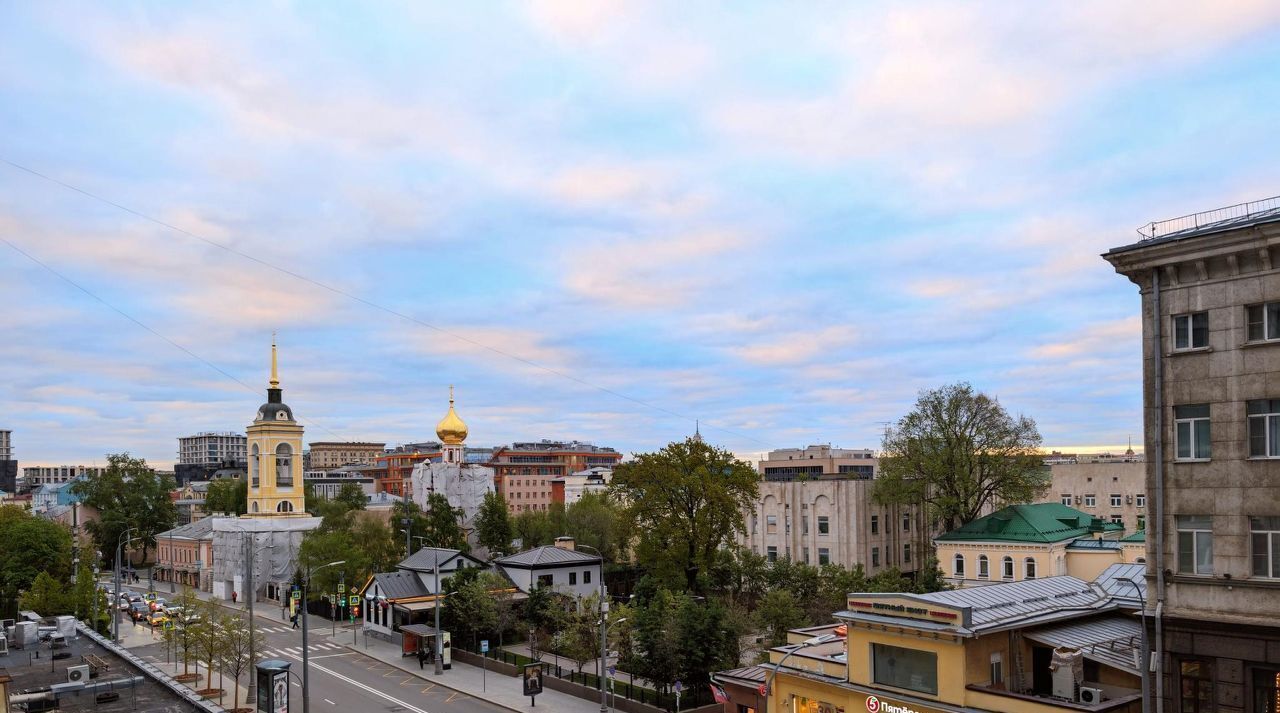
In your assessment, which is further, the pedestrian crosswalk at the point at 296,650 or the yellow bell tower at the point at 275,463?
the yellow bell tower at the point at 275,463

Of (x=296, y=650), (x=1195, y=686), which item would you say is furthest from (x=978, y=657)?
(x=296, y=650)

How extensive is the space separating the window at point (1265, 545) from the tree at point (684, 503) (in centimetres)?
4555

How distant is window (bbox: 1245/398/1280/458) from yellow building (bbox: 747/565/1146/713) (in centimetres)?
792

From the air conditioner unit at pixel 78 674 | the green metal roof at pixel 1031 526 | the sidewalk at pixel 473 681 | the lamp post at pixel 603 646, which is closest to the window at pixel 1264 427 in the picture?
the lamp post at pixel 603 646

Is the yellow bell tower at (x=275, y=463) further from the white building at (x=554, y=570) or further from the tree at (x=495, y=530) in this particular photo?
the white building at (x=554, y=570)

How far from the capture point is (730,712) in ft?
125

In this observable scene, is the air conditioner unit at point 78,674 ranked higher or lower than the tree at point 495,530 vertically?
higher

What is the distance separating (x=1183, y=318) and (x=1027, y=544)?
43396 mm

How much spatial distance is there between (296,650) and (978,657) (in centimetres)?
5109

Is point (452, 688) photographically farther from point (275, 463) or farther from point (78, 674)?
point (275, 463)

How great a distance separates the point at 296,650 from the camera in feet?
212

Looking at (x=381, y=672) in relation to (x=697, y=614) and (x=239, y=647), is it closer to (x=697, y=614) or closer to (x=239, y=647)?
(x=239, y=647)

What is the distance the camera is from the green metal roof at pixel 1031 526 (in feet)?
216

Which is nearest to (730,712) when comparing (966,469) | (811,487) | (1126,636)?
(1126,636)
